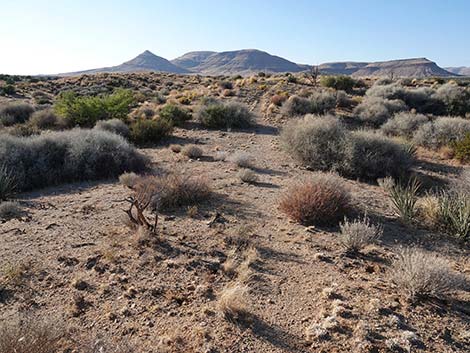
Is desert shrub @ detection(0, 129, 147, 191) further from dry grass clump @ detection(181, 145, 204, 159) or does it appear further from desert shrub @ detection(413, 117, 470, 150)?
desert shrub @ detection(413, 117, 470, 150)

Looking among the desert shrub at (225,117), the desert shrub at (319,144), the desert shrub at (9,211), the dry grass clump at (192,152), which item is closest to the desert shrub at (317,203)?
the desert shrub at (319,144)

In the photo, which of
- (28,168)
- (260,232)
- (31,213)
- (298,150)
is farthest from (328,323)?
(28,168)

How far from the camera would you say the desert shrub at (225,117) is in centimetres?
1819

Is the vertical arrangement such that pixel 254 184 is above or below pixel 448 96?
below

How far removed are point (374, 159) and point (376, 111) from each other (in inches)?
378

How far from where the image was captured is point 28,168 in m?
9.84

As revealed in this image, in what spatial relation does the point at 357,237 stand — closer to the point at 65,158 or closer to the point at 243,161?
the point at 243,161

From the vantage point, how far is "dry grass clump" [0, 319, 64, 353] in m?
3.05

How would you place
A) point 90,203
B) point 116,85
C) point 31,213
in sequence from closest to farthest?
point 31,213 → point 90,203 → point 116,85

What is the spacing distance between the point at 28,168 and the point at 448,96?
23.0 meters

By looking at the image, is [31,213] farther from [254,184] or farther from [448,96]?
[448,96]

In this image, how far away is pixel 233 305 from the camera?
13.3 feet

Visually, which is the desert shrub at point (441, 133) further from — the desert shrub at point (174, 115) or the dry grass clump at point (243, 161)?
the desert shrub at point (174, 115)

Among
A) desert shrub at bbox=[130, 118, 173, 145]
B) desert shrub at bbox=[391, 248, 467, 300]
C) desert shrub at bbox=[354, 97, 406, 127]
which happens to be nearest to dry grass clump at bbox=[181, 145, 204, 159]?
desert shrub at bbox=[130, 118, 173, 145]
